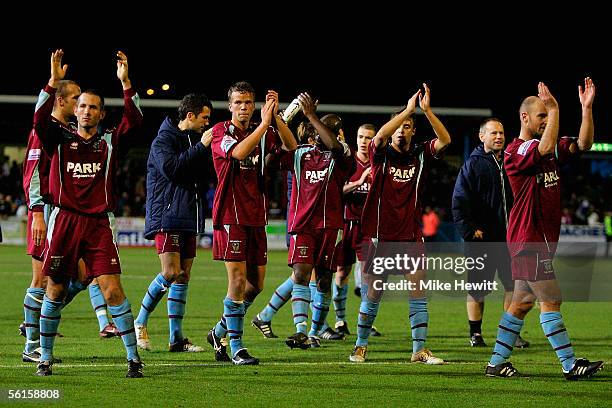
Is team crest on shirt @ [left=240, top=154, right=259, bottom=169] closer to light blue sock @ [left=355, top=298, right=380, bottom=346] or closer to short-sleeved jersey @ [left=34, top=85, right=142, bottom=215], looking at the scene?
short-sleeved jersey @ [left=34, top=85, right=142, bottom=215]

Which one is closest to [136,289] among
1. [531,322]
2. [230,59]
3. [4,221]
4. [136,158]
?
[531,322]

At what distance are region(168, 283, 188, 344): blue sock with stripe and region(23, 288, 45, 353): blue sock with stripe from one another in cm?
121

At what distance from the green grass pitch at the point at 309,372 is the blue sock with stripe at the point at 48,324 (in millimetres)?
185

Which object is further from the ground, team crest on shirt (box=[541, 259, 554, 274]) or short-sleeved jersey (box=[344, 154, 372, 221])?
short-sleeved jersey (box=[344, 154, 372, 221])

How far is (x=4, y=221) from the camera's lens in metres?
31.8

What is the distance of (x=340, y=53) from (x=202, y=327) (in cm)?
3116

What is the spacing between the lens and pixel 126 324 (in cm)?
772

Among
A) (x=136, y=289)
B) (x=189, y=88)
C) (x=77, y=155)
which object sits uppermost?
(x=189, y=88)

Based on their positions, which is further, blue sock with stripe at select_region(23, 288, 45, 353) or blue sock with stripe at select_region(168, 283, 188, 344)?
blue sock with stripe at select_region(168, 283, 188, 344)

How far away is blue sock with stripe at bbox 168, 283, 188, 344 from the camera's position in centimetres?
962

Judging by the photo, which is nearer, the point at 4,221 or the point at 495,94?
the point at 4,221

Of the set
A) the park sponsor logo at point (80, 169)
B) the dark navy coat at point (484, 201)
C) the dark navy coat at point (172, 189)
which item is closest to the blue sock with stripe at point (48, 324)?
the park sponsor logo at point (80, 169)

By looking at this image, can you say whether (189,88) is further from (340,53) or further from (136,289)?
(136,289)

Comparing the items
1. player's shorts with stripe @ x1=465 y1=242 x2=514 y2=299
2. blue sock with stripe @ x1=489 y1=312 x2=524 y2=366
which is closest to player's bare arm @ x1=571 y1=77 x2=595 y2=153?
blue sock with stripe @ x1=489 y1=312 x2=524 y2=366
